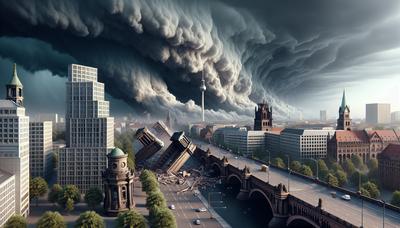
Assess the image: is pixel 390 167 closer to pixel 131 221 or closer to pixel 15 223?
pixel 131 221

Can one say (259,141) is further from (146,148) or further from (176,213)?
(176,213)

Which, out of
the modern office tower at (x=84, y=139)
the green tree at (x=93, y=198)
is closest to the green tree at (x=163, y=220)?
the green tree at (x=93, y=198)

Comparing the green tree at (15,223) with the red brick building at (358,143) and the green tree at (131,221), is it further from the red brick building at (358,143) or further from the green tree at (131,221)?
the red brick building at (358,143)

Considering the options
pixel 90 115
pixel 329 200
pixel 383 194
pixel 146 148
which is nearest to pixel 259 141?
pixel 146 148

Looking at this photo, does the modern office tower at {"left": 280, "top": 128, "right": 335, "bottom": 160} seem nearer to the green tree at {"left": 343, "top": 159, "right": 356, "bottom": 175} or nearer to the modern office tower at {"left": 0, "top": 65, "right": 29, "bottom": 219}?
the green tree at {"left": 343, "top": 159, "right": 356, "bottom": 175}

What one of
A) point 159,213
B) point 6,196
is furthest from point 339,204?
point 6,196

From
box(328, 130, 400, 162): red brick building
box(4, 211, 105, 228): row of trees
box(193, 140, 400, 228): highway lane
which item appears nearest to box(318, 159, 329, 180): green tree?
box(193, 140, 400, 228): highway lane

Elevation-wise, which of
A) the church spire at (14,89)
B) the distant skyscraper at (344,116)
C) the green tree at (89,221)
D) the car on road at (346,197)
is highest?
the church spire at (14,89)
